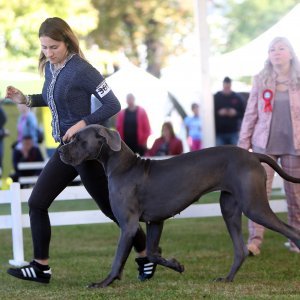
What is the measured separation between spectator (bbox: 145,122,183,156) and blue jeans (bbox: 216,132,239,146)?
0.78 metres

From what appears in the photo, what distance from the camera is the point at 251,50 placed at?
14.6 m

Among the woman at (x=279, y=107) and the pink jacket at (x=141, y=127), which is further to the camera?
the pink jacket at (x=141, y=127)

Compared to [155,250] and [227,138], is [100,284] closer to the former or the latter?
[155,250]

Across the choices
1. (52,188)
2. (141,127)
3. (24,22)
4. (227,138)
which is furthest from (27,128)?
(52,188)

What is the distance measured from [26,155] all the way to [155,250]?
1211cm

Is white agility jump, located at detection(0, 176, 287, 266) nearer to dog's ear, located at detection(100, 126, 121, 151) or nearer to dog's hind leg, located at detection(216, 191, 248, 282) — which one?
dog's hind leg, located at detection(216, 191, 248, 282)

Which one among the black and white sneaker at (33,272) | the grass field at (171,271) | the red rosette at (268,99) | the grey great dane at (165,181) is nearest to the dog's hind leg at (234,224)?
the grass field at (171,271)

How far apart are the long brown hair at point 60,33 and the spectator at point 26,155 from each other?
38.7ft

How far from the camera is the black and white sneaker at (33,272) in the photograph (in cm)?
725

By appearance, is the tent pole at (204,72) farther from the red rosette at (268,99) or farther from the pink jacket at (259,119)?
the red rosette at (268,99)

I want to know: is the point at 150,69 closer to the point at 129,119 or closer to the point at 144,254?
the point at 129,119

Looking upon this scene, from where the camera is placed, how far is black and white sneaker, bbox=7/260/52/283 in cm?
725

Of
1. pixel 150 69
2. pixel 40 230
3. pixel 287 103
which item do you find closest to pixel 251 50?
pixel 287 103

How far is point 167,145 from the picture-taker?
17.9 meters
